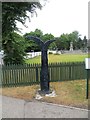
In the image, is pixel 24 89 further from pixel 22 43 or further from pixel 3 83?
pixel 22 43

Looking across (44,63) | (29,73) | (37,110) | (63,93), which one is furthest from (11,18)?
(37,110)

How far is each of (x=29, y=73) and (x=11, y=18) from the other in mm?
5281

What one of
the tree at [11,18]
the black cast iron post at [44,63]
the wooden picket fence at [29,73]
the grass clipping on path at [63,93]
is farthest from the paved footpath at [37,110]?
the tree at [11,18]

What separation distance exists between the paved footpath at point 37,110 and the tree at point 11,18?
25.4 feet

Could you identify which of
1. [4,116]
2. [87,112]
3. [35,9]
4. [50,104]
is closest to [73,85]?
[50,104]

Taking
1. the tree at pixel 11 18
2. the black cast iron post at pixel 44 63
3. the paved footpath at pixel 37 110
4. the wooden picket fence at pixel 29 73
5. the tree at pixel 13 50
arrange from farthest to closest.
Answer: the tree at pixel 13 50
the tree at pixel 11 18
the wooden picket fence at pixel 29 73
the black cast iron post at pixel 44 63
the paved footpath at pixel 37 110

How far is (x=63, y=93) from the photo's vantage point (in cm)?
915

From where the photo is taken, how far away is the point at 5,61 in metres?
17.0

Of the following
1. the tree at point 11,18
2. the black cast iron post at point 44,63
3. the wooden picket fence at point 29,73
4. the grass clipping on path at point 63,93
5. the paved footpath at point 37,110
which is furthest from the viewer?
the tree at point 11,18

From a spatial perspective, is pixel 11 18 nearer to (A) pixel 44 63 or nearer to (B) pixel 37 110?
(A) pixel 44 63

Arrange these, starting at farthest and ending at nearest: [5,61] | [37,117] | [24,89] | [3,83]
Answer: [5,61]
[3,83]
[24,89]
[37,117]

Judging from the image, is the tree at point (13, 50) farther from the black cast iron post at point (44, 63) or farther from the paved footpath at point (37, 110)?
the paved footpath at point (37, 110)

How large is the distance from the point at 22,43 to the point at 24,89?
8.07 metres

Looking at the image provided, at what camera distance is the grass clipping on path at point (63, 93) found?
25.7 feet
